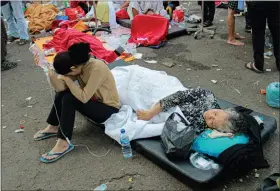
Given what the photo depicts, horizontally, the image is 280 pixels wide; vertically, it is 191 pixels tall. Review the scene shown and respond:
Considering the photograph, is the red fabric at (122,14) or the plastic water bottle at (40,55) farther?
the red fabric at (122,14)

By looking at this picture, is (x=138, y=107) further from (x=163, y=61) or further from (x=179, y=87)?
(x=163, y=61)

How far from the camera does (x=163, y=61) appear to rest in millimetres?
5512

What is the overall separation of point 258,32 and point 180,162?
8.52 feet

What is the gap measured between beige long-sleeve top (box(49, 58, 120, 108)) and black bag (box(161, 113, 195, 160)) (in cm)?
77

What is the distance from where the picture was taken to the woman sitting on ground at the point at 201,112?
289 centimetres

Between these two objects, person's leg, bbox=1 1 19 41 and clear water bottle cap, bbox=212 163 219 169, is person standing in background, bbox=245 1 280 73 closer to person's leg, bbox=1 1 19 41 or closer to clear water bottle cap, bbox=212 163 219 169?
clear water bottle cap, bbox=212 163 219 169

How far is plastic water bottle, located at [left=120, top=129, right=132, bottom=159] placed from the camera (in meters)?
3.22

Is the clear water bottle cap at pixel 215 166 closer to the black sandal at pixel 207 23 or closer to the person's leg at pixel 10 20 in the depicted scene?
the black sandal at pixel 207 23

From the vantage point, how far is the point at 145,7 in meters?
6.95

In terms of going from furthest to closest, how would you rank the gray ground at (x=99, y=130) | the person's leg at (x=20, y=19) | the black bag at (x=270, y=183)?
the person's leg at (x=20, y=19) → the gray ground at (x=99, y=130) → the black bag at (x=270, y=183)

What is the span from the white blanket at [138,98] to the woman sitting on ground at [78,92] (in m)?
0.14

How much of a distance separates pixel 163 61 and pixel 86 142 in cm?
247

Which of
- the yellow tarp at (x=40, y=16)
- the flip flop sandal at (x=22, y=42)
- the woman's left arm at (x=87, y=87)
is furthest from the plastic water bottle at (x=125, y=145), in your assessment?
the yellow tarp at (x=40, y=16)

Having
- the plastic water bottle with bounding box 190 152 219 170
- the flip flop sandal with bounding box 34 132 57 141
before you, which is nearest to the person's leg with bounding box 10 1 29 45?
the flip flop sandal with bounding box 34 132 57 141
